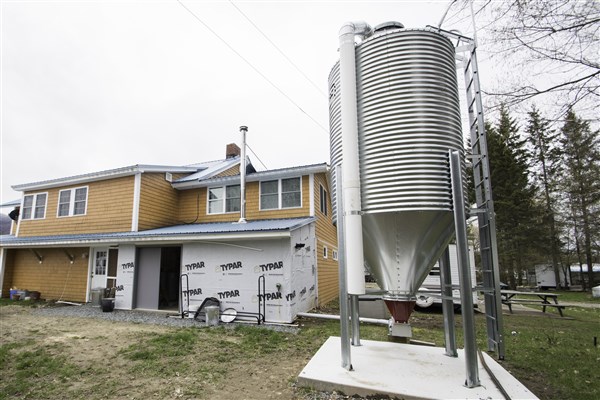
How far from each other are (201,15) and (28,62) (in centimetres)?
652

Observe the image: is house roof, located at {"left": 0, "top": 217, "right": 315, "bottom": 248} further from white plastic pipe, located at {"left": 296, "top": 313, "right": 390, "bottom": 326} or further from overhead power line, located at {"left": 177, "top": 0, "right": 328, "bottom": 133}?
overhead power line, located at {"left": 177, "top": 0, "right": 328, "bottom": 133}

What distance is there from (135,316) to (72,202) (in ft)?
23.0

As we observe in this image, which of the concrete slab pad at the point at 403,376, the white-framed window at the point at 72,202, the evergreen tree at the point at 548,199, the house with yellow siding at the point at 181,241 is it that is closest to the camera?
the concrete slab pad at the point at 403,376

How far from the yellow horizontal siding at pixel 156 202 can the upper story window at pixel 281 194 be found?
165 inches

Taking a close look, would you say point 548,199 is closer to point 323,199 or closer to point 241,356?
point 323,199

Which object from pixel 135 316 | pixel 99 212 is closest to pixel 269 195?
pixel 135 316

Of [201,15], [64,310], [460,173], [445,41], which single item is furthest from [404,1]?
[64,310]

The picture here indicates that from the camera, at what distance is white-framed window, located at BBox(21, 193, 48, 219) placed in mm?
13984

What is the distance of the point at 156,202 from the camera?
1220cm

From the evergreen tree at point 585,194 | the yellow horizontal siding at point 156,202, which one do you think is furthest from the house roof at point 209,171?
the evergreen tree at point 585,194

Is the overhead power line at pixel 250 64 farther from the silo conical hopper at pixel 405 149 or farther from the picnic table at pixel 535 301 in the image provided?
the picnic table at pixel 535 301

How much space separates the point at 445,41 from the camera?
12.9 ft

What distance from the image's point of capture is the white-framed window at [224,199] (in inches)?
473

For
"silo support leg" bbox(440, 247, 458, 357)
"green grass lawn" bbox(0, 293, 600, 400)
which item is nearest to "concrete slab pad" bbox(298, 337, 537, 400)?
"silo support leg" bbox(440, 247, 458, 357)
